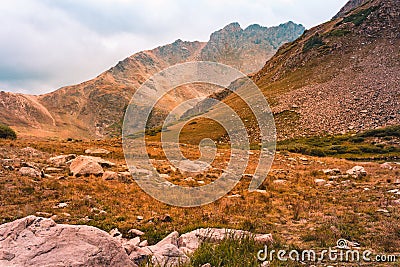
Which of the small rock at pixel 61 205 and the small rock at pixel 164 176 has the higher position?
the small rock at pixel 164 176

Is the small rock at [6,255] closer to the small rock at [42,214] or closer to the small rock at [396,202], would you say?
the small rock at [42,214]

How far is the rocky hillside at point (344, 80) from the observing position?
71.5m

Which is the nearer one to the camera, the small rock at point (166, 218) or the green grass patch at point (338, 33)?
the small rock at point (166, 218)

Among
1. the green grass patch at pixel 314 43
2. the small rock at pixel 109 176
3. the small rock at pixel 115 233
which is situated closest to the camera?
the small rock at pixel 115 233

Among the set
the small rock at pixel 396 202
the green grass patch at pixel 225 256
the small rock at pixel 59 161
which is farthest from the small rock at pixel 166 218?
the small rock at pixel 59 161

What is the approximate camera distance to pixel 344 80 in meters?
88.2

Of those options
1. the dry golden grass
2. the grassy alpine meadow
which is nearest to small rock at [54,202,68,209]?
the grassy alpine meadow

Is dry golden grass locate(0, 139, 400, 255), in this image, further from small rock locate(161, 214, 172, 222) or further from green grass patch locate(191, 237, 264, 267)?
green grass patch locate(191, 237, 264, 267)

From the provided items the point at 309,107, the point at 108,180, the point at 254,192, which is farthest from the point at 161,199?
the point at 309,107

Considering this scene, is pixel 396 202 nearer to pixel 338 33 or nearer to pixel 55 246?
pixel 55 246

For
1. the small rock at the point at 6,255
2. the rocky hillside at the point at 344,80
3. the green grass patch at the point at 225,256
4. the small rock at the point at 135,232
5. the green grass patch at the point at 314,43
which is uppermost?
the green grass patch at the point at 314,43

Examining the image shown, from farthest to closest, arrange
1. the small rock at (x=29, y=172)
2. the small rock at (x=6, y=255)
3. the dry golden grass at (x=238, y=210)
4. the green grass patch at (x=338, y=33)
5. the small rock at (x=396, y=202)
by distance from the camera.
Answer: the green grass patch at (x=338, y=33), the small rock at (x=29, y=172), the small rock at (x=396, y=202), the dry golden grass at (x=238, y=210), the small rock at (x=6, y=255)

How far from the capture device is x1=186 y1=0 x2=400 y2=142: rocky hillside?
2815 inches

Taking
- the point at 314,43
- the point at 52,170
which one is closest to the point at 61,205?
the point at 52,170
